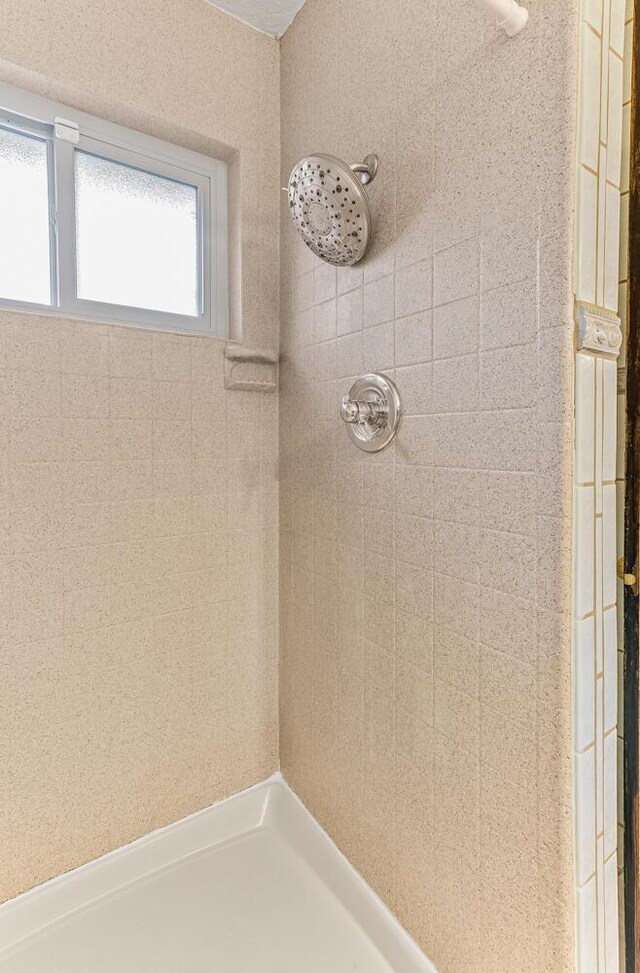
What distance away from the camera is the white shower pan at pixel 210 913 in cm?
96

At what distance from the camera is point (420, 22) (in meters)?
0.86

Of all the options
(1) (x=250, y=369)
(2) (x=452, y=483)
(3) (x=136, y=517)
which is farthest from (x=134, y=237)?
(2) (x=452, y=483)

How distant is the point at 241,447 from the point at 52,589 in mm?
581

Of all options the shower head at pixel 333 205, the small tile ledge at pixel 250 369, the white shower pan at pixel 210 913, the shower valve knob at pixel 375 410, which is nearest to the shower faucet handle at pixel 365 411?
the shower valve knob at pixel 375 410

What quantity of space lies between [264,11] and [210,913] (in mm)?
2230

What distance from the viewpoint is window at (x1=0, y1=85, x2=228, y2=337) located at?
3.58 feet

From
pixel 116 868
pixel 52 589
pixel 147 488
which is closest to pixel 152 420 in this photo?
pixel 147 488

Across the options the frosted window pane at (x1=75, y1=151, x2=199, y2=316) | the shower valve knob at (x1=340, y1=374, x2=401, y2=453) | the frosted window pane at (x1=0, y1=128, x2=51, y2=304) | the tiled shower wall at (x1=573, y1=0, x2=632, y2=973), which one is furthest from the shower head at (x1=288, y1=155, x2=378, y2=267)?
the frosted window pane at (x1=0, y1=128, x2=51, y2=304)

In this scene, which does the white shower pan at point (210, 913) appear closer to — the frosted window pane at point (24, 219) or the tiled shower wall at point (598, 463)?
the tiled shower wall at point (598, 463)

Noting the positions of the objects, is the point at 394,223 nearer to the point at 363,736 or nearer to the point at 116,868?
the point at 363,736

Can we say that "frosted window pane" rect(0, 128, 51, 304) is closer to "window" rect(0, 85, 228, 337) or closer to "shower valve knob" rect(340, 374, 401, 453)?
"window" rect(0, 85, 228, 337)

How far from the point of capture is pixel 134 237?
125 centimetres

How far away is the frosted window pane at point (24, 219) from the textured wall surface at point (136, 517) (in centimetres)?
13

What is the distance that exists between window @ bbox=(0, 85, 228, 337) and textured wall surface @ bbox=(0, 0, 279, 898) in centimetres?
7
